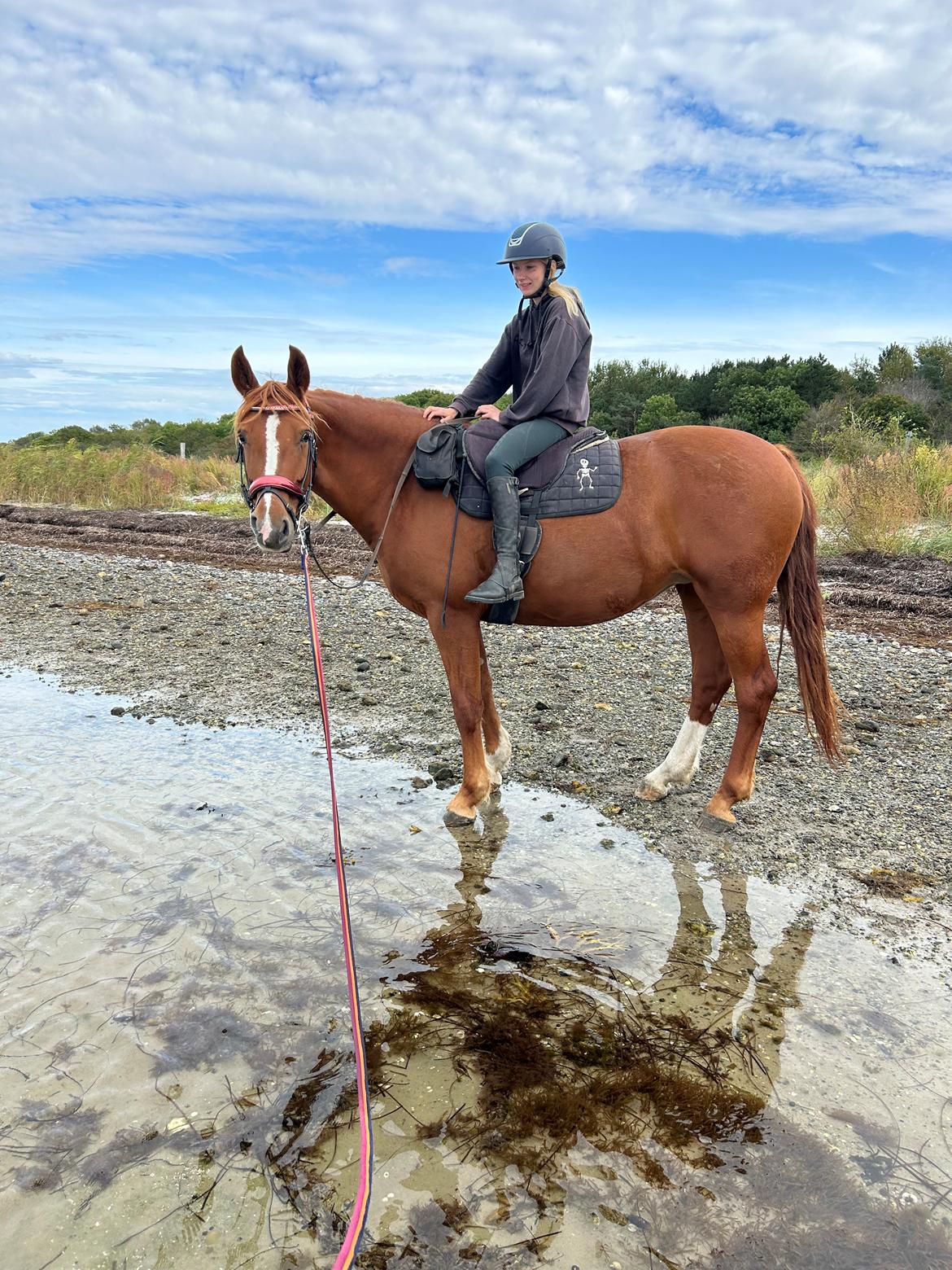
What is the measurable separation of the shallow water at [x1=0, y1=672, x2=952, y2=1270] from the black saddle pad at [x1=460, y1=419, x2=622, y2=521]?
6.47 ft

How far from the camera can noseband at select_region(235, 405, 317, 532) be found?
13.2ft

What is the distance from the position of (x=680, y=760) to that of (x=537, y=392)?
2.55 m

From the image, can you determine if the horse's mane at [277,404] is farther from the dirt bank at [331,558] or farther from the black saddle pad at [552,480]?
the dirt bank at [331,558]

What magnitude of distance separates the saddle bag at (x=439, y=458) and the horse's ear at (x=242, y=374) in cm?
100

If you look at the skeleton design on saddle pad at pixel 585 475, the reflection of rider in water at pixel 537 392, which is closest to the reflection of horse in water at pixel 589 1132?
the reflection of rider in water at pixel 537 392

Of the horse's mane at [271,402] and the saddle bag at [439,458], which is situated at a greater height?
the horse's mane at [271,402]

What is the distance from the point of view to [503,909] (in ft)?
13.2

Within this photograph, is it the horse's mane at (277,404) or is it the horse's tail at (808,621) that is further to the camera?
the horse's tail at (808,621)

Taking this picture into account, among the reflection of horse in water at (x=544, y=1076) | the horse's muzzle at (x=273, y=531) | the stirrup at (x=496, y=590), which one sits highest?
the horse's muzzle at (x=273, y=531)

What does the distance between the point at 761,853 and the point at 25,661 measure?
7279 millimetres

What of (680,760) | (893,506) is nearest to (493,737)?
(680,760)

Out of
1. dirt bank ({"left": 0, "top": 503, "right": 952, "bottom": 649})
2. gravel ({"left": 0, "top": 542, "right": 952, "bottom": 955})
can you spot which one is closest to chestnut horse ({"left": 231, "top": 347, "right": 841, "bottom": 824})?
gravel ({"left": 0, "top": 542, "right": 952, "bottom": 955})

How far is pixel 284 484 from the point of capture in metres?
4.04

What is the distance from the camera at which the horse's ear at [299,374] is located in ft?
14.1
